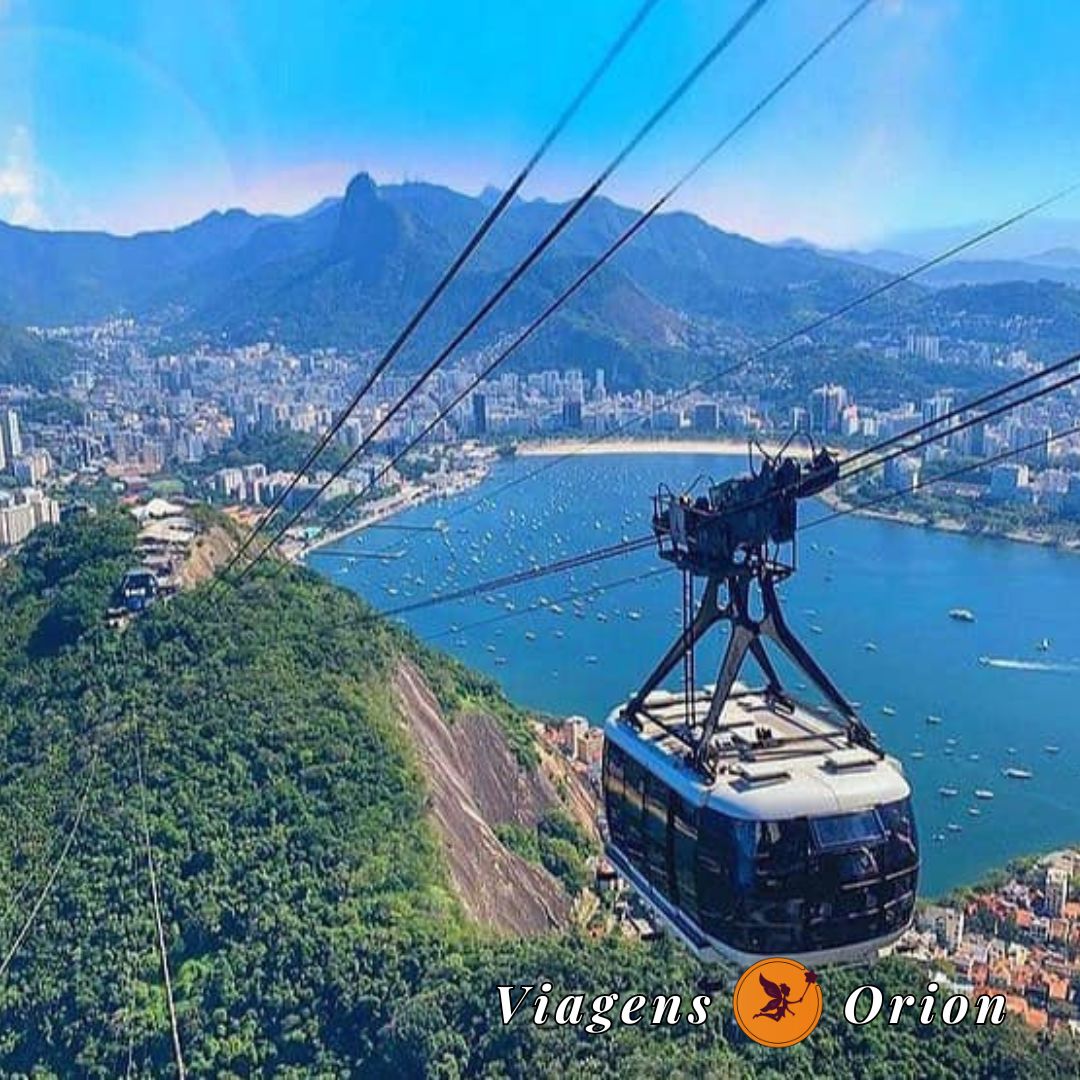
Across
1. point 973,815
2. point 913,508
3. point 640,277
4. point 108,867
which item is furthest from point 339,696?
point 640,277

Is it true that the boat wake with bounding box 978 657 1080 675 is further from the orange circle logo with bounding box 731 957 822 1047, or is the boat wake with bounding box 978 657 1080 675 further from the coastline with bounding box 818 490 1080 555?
the orange circle logo with bounding box 731 957 822 1047

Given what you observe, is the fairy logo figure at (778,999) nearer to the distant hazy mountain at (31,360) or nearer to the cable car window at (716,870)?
the cable car window at (716,870)

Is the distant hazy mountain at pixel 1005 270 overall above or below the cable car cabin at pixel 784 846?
above

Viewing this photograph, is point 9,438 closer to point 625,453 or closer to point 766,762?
point 625,453

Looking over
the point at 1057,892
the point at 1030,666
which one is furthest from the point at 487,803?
the point at 1030,666

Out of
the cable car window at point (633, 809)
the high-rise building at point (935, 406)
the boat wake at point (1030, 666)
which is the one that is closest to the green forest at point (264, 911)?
the cable car window at point (633, 809)

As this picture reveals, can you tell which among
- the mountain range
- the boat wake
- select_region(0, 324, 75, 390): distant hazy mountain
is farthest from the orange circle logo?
the mountain range
